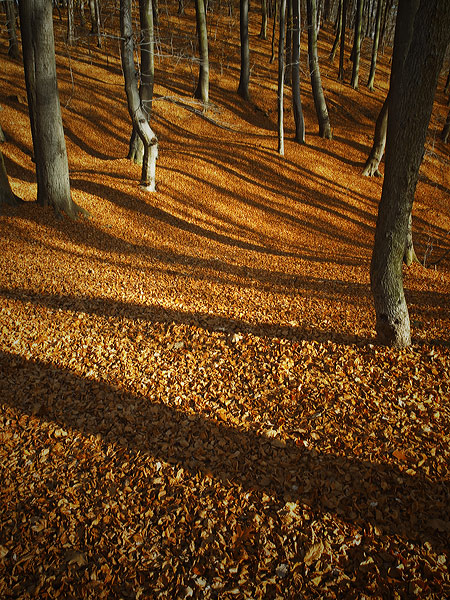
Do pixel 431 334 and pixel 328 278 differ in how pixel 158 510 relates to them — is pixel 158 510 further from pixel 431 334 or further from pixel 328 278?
pixel 328 278

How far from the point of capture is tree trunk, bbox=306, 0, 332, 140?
16.5 m

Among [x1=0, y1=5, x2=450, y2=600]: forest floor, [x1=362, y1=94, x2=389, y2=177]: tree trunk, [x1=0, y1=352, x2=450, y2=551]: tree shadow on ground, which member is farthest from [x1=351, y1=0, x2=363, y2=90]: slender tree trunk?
[x1=0, y1=352, x2=450, y2=551]: tree shadow on ground

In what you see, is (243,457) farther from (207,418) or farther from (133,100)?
(133,100)

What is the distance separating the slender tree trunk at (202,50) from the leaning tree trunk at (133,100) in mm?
9326

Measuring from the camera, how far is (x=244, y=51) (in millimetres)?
19766

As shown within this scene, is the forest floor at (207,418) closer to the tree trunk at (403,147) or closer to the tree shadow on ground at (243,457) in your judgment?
the tree shadow on ground at (243,457)

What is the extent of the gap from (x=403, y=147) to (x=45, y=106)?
27.0 feet

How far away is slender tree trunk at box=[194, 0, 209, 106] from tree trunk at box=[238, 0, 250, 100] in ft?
8.00

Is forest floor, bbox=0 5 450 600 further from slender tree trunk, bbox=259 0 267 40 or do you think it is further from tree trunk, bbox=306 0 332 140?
slender tree trunk, bbox=259 0 267 40

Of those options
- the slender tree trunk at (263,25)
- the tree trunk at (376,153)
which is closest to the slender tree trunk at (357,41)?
the slender tree trunk at (263,25)

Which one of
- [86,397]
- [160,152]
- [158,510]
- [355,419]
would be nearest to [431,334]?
[355,419]

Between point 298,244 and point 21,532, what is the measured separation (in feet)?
32.4

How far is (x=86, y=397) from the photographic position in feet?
14.1

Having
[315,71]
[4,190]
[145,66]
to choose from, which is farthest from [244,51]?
[4,190]
